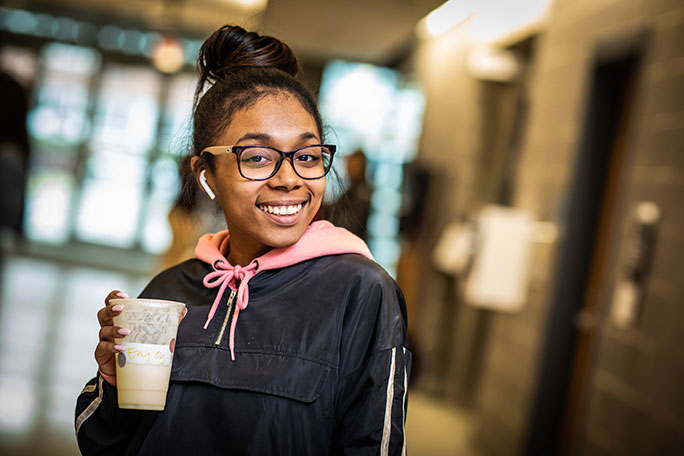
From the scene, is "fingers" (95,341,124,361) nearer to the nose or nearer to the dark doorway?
the nose

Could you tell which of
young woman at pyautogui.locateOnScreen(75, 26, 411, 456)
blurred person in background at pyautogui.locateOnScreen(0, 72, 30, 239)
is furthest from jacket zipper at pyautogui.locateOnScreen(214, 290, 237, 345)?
blurred person in background at pyautogui.locateOnScreen(0, 72, 30, 239)

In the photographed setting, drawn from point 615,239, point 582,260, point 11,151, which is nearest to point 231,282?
point 615,239

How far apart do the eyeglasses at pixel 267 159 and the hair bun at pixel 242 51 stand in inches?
7.5

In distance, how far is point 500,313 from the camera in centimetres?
477

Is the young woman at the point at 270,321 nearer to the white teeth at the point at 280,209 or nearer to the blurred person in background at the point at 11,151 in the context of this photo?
the white teeth at the point at 280,209

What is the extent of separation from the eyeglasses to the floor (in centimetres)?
256

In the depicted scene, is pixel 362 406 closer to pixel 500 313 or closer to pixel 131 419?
pixel 131 419

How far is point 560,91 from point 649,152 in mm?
1269

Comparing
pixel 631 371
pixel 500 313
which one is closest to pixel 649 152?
pixel 631 371

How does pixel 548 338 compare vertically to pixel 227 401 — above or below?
below

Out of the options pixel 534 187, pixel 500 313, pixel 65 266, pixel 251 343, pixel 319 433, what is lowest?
pixel 65 266

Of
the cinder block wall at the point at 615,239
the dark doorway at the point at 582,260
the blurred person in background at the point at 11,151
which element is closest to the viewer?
the cinder block wall at the point at 615,239

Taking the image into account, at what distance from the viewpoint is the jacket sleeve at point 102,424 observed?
1.37 m

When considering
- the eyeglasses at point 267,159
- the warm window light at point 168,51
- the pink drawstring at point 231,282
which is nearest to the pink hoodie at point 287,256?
the pink drawstring at point 231,282
